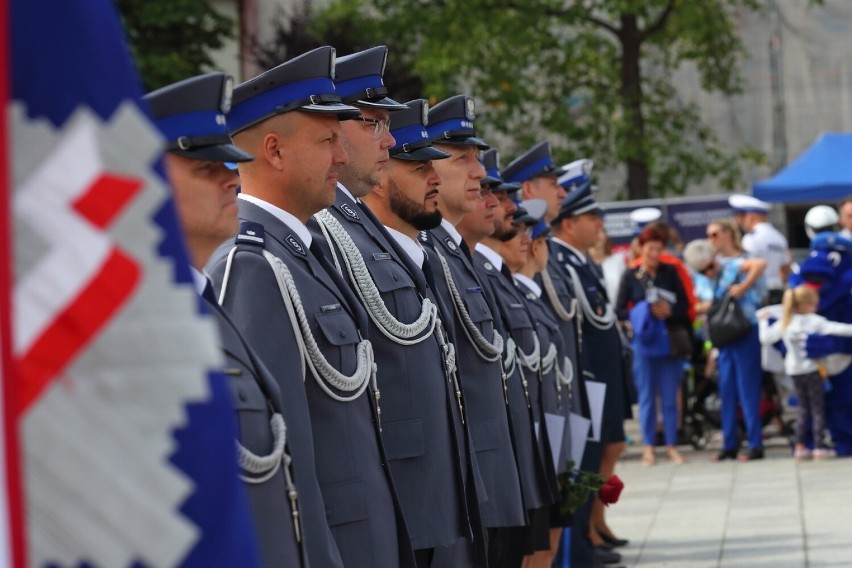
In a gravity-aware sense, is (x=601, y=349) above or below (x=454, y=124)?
below

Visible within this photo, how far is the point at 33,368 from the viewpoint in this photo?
4.02 ft

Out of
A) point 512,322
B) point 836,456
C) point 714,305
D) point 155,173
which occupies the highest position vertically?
point 155,173

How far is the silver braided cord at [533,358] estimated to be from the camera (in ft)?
21.6

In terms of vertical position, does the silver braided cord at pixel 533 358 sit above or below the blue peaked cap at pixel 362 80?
below

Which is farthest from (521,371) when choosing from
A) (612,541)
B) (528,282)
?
(612,541)

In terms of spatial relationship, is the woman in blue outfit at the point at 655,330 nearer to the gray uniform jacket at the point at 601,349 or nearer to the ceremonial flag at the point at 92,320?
the gray uniform jacket at the point at 601,349

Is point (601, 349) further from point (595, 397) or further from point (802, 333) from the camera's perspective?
point (802, 333)

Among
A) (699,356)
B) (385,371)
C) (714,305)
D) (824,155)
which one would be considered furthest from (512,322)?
(824,155)

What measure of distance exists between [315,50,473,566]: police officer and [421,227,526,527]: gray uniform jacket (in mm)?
750

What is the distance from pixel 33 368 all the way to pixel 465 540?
367cm

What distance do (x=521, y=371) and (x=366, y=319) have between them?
8.18 feet

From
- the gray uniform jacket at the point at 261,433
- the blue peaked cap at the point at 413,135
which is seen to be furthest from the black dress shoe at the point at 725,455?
the gray uniform jacket at the point at 261,433

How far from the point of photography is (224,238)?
9.56 ft

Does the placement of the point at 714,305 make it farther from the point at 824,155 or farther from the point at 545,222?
the point at 824,155
